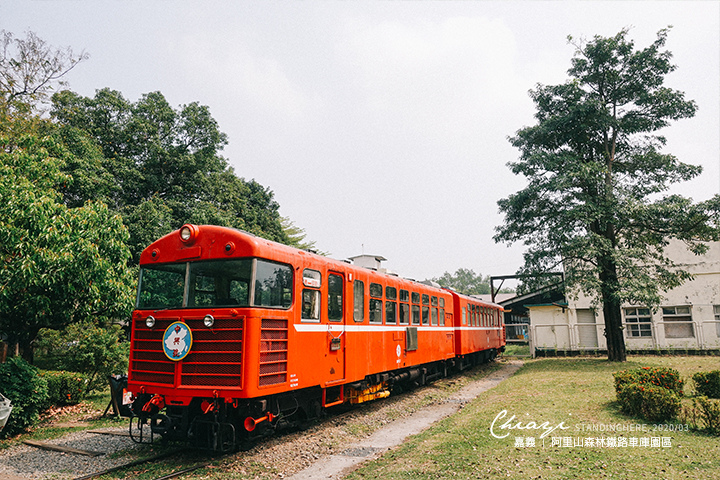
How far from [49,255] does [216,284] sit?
3.97 meters

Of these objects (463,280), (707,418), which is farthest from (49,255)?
(463,280)

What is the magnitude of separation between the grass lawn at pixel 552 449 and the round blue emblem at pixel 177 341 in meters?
2.93

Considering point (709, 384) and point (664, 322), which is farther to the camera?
point (664, 322)

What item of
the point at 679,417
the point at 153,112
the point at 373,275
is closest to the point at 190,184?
the point at 153,112

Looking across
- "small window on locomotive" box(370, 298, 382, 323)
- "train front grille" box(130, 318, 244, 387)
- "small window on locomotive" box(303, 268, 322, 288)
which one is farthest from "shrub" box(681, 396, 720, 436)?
"train front grille" box(130, 318, 244, 387)

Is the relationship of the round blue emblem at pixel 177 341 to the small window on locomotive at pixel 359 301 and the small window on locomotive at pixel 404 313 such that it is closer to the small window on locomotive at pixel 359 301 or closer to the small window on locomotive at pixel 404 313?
the small window on locomotive at pixel 359 301

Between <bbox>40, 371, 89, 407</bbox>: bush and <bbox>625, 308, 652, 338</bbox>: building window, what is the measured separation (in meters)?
22.7

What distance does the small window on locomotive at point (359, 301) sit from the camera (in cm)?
938

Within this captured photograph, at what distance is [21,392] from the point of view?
→ 8.84m

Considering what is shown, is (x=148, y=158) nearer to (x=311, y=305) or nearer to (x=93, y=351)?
(x=93, y=351)

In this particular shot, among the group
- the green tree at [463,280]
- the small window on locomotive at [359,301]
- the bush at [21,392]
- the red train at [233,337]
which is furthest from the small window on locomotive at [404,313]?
the green tree at [463,280]

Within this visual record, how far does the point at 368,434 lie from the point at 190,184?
16.6m

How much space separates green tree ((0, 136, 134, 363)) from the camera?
8.39m

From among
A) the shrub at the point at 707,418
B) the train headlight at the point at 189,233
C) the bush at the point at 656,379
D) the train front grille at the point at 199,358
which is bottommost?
the shrub at the point at 707,418
